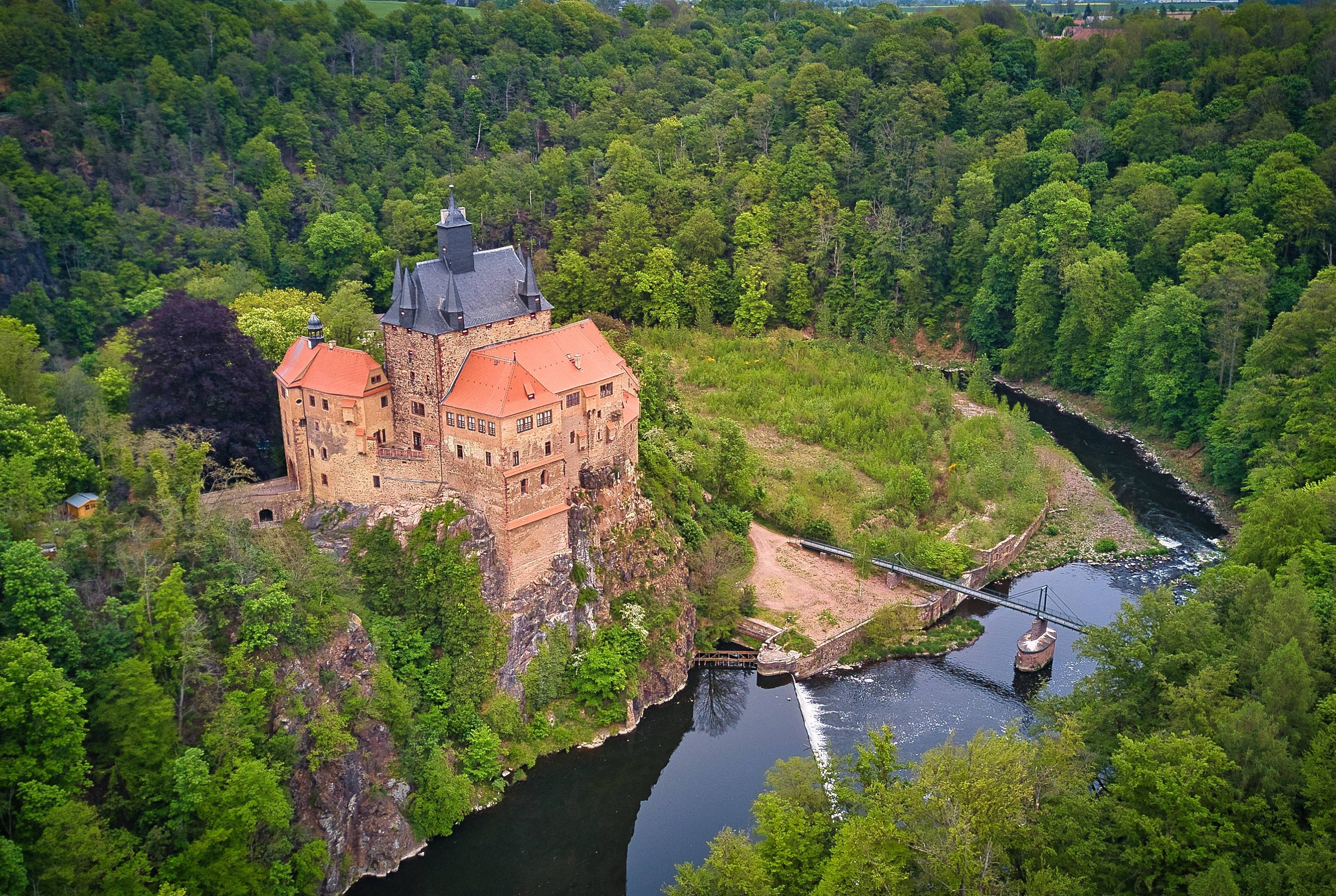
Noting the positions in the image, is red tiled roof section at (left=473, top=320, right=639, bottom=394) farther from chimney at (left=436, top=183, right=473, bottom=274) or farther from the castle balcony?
the castle balcony

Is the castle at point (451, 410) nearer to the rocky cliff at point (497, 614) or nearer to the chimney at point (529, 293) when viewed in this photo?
the chimney at point (529, 293)

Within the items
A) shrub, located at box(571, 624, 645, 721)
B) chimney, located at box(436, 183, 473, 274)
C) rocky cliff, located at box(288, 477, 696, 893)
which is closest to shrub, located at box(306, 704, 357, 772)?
rocky cliff, located at box(288, 477, 696, 893)

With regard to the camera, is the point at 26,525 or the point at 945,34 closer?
the point at 26,525

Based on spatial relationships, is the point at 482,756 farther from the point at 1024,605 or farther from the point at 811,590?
the point at 1024,605

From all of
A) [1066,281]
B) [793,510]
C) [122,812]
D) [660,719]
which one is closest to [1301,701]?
[660,719]

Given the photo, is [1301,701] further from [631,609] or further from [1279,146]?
[1279,146]

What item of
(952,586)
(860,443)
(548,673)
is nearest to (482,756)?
(548,673)

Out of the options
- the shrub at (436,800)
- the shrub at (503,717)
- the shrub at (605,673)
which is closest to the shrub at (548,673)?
the shrub at (605,673)
